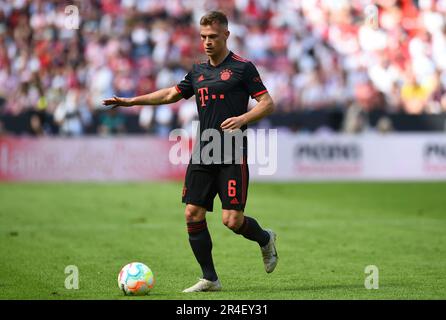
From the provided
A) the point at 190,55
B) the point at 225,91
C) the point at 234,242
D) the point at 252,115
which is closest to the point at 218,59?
the point at 225,91

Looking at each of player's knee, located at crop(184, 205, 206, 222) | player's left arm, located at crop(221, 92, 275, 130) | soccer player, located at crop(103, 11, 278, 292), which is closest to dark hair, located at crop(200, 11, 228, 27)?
soccer player, located at crop(103, 11, 278, 292)

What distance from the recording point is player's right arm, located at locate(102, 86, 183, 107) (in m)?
9.22

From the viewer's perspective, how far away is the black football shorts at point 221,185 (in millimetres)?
8773

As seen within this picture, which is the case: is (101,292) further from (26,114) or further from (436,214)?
(26,114)

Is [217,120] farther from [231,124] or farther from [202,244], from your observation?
[202,244]

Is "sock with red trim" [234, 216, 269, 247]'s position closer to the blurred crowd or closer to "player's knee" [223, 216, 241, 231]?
"player's knee" [223, 216, 241, 231]

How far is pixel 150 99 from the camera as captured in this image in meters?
9.30

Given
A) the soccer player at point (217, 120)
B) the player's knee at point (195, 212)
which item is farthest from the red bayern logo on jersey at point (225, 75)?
the player's knee at point (195, 212)

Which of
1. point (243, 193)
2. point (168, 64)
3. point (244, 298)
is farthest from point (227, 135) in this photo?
point (168, 64)

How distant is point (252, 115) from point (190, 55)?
796 inches

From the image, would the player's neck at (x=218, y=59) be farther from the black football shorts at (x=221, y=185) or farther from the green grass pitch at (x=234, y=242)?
the green grass pitch at (x=234, y=242)

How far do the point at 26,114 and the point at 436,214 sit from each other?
11464 mm

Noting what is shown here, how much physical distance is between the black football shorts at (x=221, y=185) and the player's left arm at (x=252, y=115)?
0.54 meters

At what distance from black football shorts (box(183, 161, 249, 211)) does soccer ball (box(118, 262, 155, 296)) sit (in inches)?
30.7
